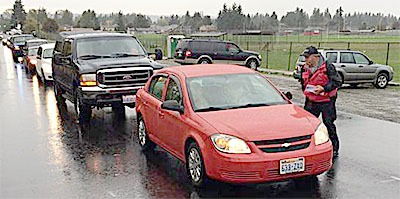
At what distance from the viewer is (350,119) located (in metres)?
12.6

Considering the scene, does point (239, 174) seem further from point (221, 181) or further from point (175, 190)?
point (175, 190)

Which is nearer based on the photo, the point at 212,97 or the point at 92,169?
the point at 212,97

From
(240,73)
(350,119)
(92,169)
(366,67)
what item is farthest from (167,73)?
(366,67)

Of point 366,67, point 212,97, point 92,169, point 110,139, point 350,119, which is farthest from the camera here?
point 366,67

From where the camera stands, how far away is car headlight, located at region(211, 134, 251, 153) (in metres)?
6.30

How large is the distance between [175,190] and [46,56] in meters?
16.5

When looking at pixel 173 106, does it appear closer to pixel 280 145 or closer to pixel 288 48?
pixel 280 145

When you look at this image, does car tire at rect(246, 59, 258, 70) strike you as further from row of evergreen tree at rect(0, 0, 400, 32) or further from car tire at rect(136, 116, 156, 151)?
row of evergreen tree at rect(0, 0, 400, 32)

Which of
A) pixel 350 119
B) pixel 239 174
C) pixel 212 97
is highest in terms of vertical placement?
pixel 212 97

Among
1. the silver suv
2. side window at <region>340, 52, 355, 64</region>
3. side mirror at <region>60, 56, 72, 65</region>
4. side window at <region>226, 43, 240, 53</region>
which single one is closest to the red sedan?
side mirror at <region>60, 56, 72, 65</region>

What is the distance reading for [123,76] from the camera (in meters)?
12.3

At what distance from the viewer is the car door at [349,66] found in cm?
2045

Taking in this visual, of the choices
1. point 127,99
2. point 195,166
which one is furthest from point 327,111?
point 127,99

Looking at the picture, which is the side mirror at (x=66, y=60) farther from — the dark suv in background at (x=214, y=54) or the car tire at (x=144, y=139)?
the dark suv in background at (x=214, y=54)
